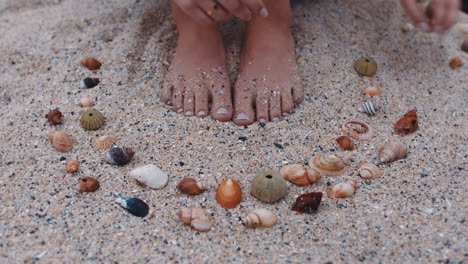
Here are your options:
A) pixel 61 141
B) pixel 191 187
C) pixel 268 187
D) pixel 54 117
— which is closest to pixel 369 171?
pixel 268 187

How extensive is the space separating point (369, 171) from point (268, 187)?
363 millimetres

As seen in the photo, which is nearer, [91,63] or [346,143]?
[346,143]

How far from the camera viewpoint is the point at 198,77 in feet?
6.23

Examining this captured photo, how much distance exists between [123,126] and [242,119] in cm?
46

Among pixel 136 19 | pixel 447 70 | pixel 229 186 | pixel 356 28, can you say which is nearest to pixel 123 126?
pixel 229 186

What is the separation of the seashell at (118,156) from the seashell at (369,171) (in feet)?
2.60

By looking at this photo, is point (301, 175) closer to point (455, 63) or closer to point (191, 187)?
point (191, 187)

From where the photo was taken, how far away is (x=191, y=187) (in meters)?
1.45

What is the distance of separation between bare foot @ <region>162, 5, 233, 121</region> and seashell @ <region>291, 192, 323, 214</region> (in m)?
0.51

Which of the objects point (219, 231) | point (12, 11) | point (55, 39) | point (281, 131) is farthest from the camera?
point (12, 11)

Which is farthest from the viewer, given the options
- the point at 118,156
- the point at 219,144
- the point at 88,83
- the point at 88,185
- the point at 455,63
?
the point at 455,63

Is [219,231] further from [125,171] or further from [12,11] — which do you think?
[12,11]

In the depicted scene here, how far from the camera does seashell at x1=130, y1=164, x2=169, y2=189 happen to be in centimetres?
148

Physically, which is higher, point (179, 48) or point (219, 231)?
point (179, 48)
